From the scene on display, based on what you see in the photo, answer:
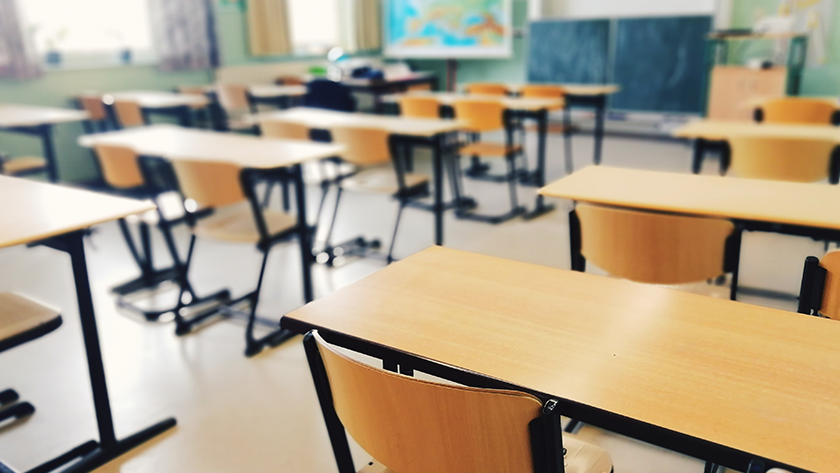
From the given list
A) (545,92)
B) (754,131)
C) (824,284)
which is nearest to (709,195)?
(824,284)

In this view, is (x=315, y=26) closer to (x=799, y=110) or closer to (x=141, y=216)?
(x=141, y=216)

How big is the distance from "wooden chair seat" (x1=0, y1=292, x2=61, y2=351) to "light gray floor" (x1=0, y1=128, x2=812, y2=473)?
470 mm

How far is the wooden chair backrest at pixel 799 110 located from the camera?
3.81 metres

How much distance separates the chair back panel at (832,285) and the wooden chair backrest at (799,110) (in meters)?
3.08

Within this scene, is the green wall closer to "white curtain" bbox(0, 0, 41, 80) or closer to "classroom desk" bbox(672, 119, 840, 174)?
"classroom desk" bbox(672, 119, 840, 174)

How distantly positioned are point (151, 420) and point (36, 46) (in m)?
4.36

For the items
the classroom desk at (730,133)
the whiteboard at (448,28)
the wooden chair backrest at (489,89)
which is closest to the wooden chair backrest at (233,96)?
the wooden chair backrest at (489,89)

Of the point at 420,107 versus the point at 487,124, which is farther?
the point at 420,107

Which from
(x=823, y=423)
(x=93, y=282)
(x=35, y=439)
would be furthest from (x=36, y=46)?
(x=823, y=423)

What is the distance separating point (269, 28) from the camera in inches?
273

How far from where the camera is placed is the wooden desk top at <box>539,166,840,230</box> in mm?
1706

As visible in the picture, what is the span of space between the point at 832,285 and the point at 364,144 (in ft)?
7.93

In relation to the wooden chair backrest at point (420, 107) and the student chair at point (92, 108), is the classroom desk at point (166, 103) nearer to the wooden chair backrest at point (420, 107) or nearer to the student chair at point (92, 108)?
the student chair at point (92, 108)

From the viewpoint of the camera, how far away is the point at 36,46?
5133 millimetres
